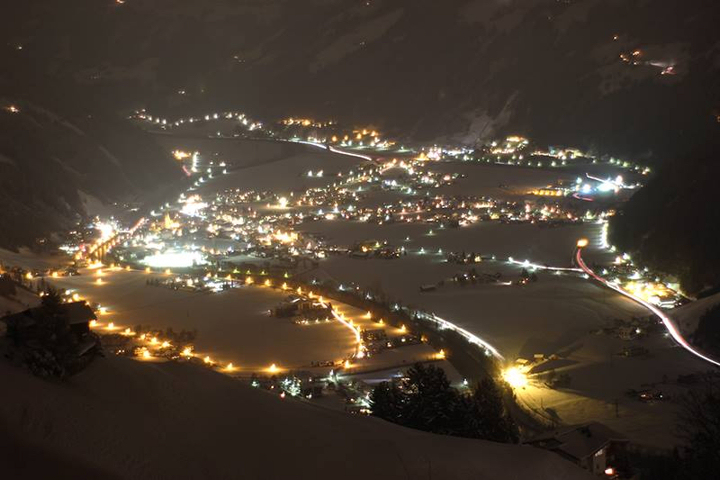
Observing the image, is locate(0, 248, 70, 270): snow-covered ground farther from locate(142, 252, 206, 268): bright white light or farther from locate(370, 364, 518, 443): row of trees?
locate(370, 364, 518, 443): row of trees

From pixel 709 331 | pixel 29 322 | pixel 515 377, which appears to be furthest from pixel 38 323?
pixel 709 331

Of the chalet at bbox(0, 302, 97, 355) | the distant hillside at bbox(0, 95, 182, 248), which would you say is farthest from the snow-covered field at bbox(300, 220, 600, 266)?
the chalet at bbox(0, 302, 97, 355)

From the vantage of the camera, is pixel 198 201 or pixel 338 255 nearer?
pixel 338 255

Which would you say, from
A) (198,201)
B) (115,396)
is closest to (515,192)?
(198,201)

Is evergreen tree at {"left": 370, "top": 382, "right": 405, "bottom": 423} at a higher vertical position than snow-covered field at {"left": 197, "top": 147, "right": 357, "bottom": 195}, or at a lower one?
lower

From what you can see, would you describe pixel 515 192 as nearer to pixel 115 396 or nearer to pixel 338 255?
pixel 338 255

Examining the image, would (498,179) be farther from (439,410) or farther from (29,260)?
(439,410)

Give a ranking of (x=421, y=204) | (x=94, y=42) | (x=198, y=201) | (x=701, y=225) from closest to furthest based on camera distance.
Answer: (x=701, y=225), (x=421, y=204), (x=198, y=201), (x=94, y=42)
